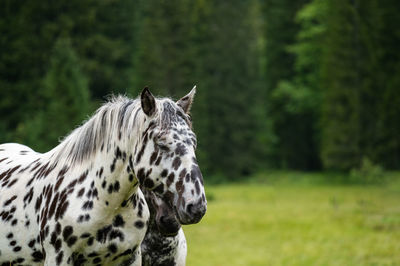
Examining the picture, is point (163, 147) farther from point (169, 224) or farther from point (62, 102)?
point (62, 102)

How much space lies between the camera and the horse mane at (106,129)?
169 inches

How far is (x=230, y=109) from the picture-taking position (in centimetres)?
3619

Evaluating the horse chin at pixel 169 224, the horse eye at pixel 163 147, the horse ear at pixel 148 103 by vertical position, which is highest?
the horse ear at pixel 148 103

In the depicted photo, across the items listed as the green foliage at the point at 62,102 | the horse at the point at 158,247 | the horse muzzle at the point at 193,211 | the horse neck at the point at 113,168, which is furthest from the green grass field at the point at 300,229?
the horse muzzle at the point at 193,211

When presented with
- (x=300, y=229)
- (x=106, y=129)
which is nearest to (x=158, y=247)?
(x=106, y=129)

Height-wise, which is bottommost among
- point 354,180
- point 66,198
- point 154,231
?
point 354,180

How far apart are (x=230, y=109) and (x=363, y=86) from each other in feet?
29.2

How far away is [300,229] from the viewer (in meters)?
16.8

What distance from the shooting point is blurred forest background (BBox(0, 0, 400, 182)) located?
1117 inches

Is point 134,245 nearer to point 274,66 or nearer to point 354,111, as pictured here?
point 354,111

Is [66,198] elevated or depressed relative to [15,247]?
elevated

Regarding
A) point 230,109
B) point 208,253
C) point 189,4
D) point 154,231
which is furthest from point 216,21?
point 154,231

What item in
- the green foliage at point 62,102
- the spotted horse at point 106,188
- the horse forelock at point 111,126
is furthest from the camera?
the green foliage at point 62,102

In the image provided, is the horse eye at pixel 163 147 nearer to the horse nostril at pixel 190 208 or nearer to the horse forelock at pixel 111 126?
the horse forelock at pixel 111 126
